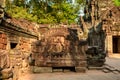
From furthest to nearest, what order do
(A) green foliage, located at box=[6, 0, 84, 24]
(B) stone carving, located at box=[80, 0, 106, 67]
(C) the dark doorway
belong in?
(A) green foliage, located at box=[6, 0, 84, 24] → (C) the dark doorway → (B) stone carving, located at box=[80, 0, 106, 67]

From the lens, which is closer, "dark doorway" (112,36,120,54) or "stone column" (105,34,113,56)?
"stone column" (105,34,113,56)

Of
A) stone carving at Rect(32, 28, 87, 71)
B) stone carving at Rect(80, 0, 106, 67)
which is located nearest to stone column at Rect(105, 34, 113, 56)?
stone carving at Rect(80, 0, 106, 67)

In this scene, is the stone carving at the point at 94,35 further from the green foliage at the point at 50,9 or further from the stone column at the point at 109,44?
the green foliage at the point at 50,9

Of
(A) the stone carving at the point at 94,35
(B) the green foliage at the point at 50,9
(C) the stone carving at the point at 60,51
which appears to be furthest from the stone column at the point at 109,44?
(C) the stone carving at the point at 60,51

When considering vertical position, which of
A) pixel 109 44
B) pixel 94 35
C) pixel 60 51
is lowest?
pixel 60 51

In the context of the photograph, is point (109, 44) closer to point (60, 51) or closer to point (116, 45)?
point (116, 45)

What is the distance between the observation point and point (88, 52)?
13969 mm

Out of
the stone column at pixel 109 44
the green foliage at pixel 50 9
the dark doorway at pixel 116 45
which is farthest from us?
the green foliage at pixel 50 9

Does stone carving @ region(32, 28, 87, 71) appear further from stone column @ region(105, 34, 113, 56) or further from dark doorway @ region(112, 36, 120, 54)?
dark doorway @ region(112, 36, 120, 54)

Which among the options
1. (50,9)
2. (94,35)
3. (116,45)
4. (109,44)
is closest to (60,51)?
(109,44)

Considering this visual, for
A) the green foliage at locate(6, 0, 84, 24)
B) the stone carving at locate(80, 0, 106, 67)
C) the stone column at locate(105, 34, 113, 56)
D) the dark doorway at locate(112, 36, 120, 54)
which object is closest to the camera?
the stone carving at locate(80, 0, 106, 67)

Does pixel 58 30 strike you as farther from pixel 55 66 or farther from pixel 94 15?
pixel 94 15

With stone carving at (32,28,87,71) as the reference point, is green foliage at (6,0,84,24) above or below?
above

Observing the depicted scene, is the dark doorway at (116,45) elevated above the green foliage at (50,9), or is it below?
below
